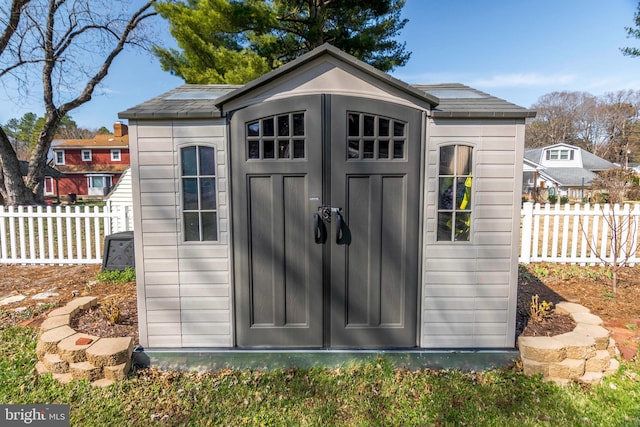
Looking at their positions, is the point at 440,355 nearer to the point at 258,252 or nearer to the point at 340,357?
the point at 340,357

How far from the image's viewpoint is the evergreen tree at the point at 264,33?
7.77 m

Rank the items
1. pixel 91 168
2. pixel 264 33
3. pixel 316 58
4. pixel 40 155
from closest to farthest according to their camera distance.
Result: pixel 316 58 → pixel 264 33 → pixel 40 155 → pixel 91 168

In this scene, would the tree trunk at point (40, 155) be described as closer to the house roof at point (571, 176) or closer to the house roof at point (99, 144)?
the house roof at point (99, 144)

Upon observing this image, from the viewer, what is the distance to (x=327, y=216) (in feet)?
9.06

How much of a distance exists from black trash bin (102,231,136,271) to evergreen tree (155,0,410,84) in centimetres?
431

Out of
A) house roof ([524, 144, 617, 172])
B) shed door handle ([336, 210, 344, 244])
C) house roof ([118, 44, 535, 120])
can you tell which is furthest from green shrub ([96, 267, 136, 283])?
house roof ([524, 144, 617, 172])

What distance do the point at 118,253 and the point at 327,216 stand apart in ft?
13.6

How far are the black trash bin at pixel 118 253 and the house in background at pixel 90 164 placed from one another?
26935 mm

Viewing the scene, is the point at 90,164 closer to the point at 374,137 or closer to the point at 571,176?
the point at 374,137

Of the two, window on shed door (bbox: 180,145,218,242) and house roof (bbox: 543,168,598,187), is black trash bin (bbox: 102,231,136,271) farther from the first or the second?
house roof (bbox: 543,168,598,187)

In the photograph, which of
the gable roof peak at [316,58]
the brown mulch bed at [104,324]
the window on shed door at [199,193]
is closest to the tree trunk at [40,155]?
the brown mulch bed at [104,324]

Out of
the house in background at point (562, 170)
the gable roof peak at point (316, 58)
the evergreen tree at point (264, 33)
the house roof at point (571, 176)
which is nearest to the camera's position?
the gable roof peak at point (316, 58)

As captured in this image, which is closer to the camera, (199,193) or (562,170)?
(199,193)

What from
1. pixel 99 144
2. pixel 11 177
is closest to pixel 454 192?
pixel 11 177
